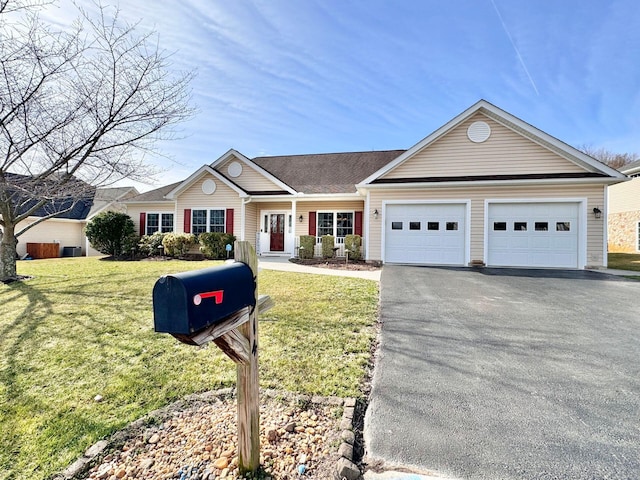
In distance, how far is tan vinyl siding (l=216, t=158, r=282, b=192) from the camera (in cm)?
1571

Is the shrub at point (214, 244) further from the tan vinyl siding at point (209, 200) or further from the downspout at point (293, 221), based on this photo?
the downspout at point (293, 221)

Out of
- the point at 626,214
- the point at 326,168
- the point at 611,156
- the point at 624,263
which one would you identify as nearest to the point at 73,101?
the point at 326,168

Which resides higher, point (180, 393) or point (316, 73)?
point (316, 73)

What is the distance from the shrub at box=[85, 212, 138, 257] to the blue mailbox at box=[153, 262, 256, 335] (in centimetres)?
1728

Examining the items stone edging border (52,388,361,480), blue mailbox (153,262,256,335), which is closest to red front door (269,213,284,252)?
stone edging border (52,388,361,480)

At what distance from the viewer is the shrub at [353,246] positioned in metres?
13.4

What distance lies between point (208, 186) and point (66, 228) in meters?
12.1

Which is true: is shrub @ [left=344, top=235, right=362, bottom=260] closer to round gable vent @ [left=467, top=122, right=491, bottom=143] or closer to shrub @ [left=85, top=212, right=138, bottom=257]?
round gable vent @ [left=467, top=122, right=491, bottom=143]

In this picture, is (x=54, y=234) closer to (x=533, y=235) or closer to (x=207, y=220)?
(x=207, y=220)

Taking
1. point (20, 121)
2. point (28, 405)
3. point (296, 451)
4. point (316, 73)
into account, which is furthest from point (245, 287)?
point (316, 73)

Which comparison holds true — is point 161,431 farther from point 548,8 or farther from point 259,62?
point 548,8

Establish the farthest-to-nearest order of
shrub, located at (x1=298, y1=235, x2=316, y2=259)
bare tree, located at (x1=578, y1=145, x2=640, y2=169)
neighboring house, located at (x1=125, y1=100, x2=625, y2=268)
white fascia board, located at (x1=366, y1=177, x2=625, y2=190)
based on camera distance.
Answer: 1. bare tree, located at (x1=578, y1=145, x2=640, y2=169)
2. shrub, located at (x1=298, y1=235, x2=316, y2=259)
3. neighboring house, located at (x1=125, y1=100, x2=625, y2=268)
4. white fascia board, located at (x1=366, y1=177, x2=625, y2=190)

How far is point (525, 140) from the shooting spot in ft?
39.2

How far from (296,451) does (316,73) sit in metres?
12.8
